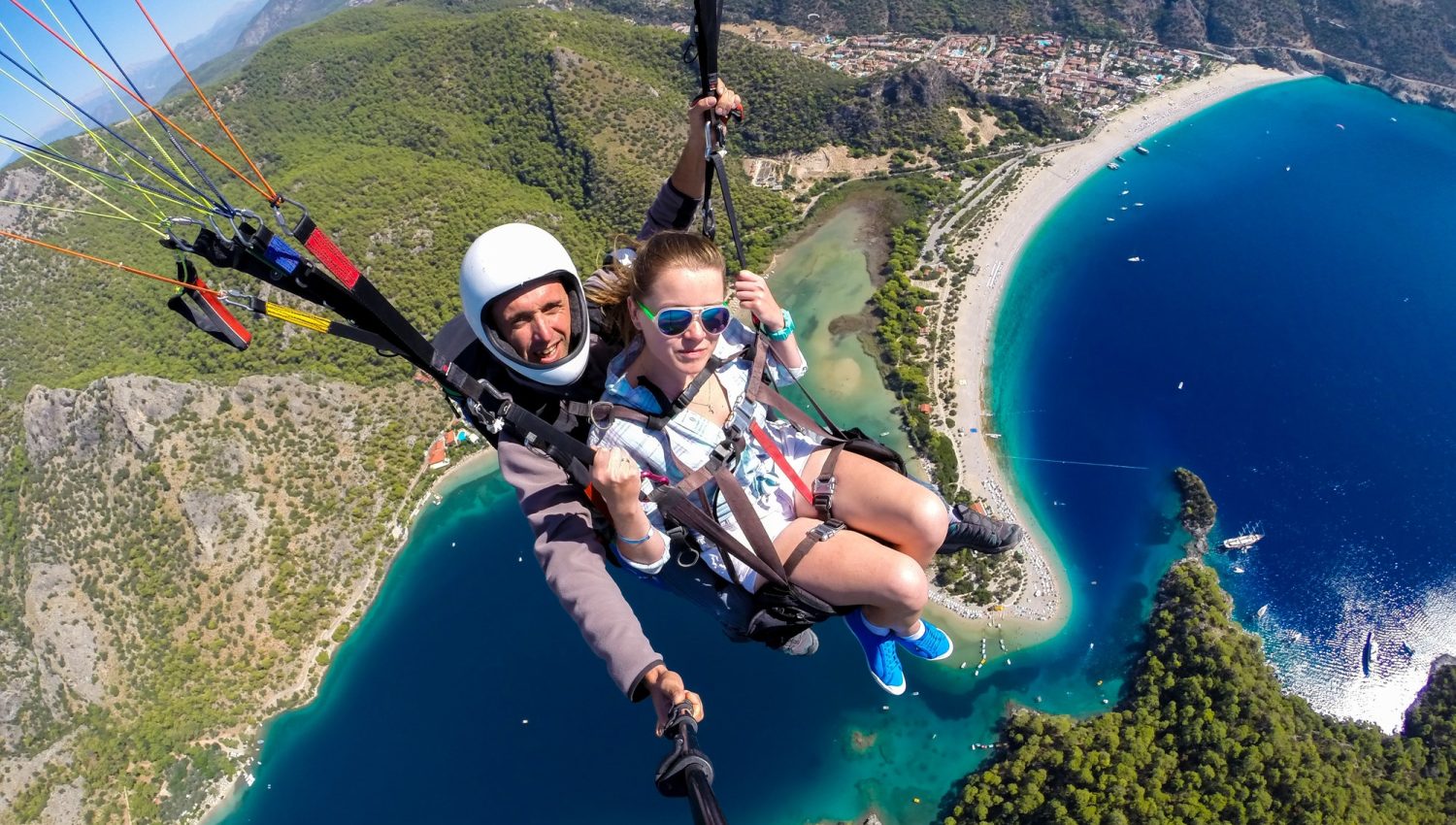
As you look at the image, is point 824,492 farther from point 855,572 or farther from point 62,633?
point 62,633

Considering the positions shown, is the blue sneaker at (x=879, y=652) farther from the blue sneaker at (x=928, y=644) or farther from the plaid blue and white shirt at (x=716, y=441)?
the plaid blue and white shirt at (x=716, y=441)

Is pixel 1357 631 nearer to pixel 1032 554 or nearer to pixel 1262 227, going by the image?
pixel 1032 554

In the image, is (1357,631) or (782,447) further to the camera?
(1357,631)

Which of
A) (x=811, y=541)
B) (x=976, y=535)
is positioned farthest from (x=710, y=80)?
(x=976, y=535)

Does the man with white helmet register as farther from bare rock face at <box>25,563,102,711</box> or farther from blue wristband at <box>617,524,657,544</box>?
bare rock face at <box>25,563,102,711</box>

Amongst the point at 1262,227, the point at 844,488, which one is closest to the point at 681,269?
the point at 844,488
